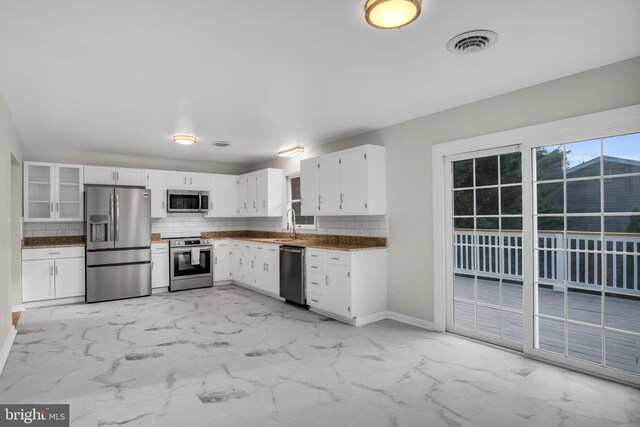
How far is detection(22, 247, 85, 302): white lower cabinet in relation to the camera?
530cm

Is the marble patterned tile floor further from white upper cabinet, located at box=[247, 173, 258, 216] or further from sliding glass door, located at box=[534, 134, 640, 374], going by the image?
white upper cabinet, located at box=[247, 173, 258, 216]

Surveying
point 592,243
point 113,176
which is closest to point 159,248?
point 113,176

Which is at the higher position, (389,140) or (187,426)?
(389,140)

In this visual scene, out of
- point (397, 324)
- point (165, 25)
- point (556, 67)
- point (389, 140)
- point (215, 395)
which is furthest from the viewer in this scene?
point (389, 140)

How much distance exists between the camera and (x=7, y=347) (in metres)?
3.51

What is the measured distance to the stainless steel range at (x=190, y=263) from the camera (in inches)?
A: 252

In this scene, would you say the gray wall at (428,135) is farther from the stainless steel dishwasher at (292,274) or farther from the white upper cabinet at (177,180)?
the white upper cabinet at (177,180)

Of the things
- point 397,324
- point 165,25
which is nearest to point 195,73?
point 165,25

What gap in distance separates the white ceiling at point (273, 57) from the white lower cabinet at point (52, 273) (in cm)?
205

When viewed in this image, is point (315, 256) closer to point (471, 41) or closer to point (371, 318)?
point (371, 318)

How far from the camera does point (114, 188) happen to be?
228 inches

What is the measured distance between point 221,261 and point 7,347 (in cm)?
369

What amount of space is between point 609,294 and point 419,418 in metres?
1.94

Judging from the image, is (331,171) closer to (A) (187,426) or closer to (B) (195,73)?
(B) (195,73)
